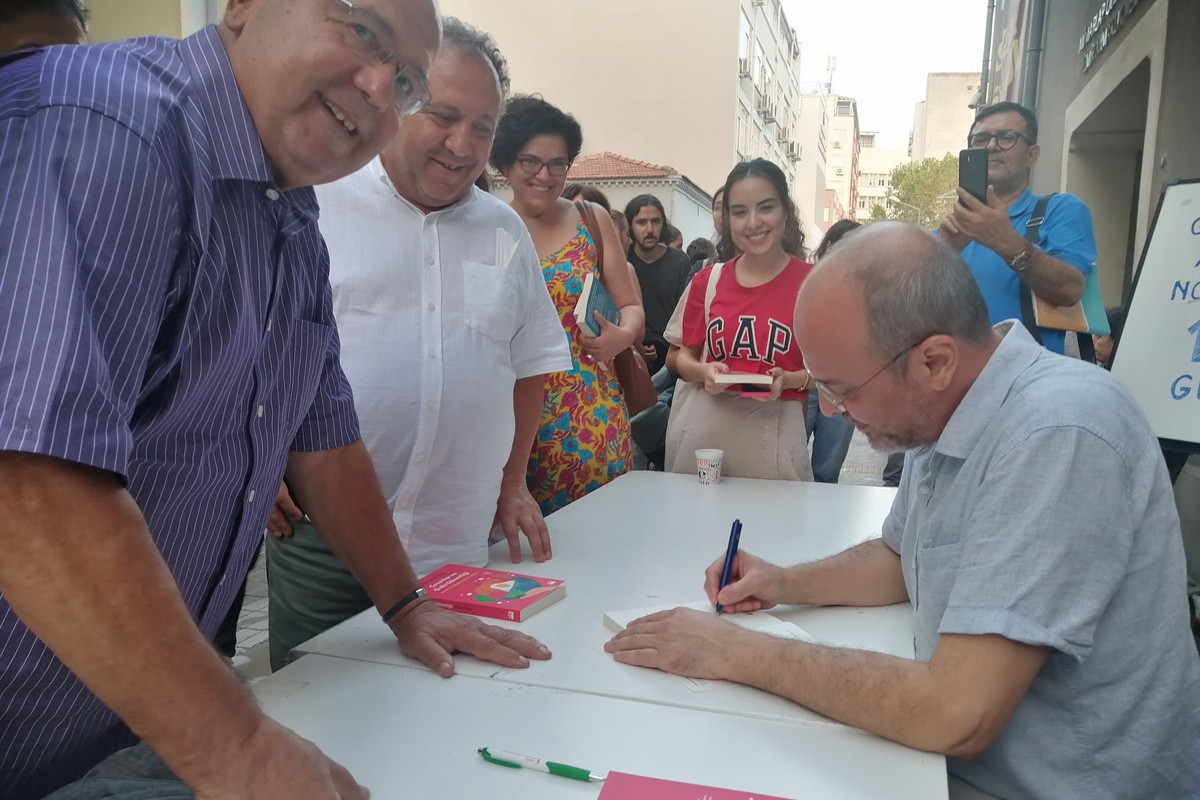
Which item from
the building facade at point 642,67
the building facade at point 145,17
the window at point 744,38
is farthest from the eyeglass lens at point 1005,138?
the window at point 744,38

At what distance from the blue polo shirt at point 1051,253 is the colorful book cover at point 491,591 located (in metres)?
2.17

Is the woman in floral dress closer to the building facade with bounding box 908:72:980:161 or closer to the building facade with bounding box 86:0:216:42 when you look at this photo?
the building facade with bounding box 86:0:216:42

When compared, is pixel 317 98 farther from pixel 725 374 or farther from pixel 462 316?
pixel 725 374

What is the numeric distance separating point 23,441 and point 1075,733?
143cm

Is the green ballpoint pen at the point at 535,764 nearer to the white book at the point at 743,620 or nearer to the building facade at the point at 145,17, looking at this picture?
the white book at the point at 743,620

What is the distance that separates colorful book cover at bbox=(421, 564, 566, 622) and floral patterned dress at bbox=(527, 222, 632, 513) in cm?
86

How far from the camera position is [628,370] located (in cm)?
314

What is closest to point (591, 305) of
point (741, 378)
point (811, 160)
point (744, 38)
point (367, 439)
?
point (741, 378)

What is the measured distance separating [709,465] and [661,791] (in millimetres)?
1886

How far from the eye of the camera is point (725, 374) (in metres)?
2.98

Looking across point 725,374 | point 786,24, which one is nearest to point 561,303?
point 725,374

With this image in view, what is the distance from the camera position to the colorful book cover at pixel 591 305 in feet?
8.79

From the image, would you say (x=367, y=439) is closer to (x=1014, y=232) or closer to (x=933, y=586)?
(x=933, y=586)

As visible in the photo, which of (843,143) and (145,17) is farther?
(843,143)
